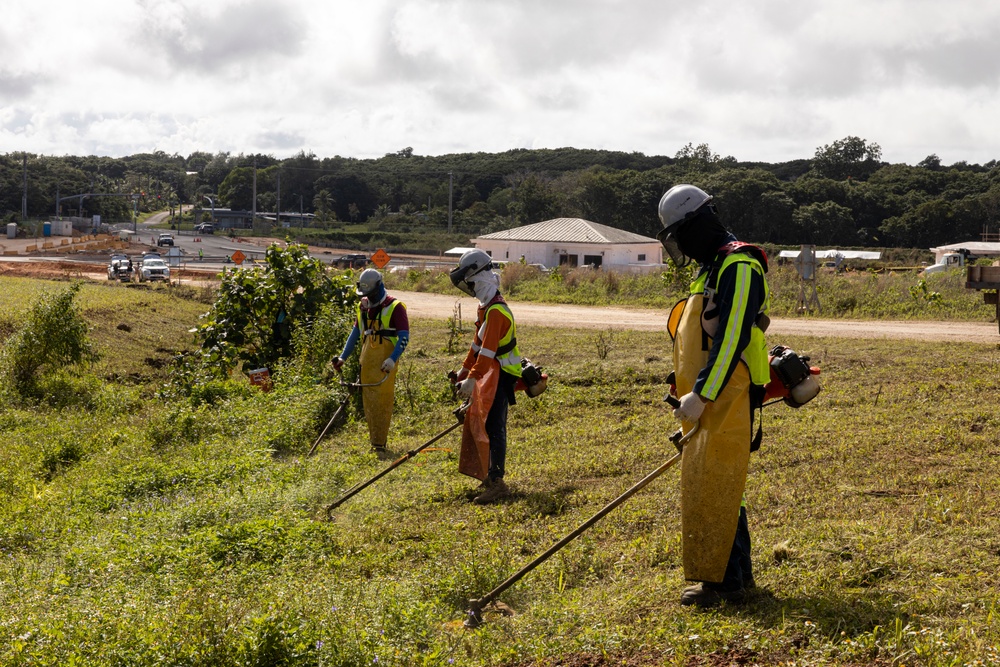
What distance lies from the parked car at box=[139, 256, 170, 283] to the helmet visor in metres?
39.9

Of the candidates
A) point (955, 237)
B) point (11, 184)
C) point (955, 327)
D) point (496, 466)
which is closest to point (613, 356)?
point (496, 466)

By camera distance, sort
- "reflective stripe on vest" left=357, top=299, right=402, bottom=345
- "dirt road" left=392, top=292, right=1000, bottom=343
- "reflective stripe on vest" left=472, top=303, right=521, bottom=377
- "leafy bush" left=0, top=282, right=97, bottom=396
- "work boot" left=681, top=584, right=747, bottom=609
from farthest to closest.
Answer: "dirt road" left=392, top=292, right=1000, bottom=343, "leafy bush" left=0, top=282, right=97, bottom=396, "reflective stripe on vest" left=357, top=299, right=402, bottom=345, "reflective stripe on vest" left=472, top=303, right=521, bottom=377, "work boot" left=681, top=584, right=747, bottom=609

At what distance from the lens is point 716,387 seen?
465 cm

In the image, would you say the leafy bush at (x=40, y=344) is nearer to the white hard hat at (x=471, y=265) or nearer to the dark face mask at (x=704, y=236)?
the white hard hat at (x=471, y=265)

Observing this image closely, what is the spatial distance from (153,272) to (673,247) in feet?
139

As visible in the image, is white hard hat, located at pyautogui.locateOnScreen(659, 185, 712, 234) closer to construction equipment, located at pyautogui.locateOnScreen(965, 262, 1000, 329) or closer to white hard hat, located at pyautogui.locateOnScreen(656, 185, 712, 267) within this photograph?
white hard hat, located at pyautogui.locateOnScreen(656, 185, 712, 267)

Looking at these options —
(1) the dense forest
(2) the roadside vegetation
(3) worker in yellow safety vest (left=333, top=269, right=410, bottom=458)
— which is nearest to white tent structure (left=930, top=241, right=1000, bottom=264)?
(1) the dense forest

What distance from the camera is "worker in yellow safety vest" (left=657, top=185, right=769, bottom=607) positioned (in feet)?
15.5

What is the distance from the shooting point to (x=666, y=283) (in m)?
29.1

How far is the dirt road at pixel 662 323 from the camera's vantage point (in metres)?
17.9

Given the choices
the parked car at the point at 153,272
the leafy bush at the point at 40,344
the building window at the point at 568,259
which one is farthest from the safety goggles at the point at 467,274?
the building window at the point at 568,259

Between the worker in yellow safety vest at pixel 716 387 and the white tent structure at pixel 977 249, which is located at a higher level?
Answer: the white tent structure at pixel 977 249

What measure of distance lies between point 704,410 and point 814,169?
101133mm

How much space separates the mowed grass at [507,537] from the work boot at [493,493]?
0.42 feet
